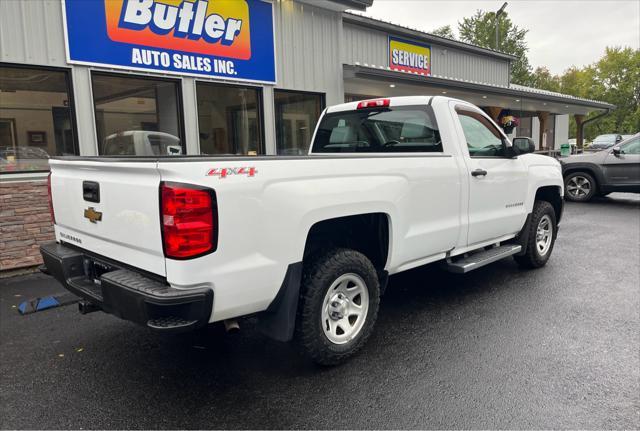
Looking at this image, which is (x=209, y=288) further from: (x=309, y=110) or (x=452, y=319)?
(x=309, y=110)

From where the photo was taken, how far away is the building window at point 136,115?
6.81 m

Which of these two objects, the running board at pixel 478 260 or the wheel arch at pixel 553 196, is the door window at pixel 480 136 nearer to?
the running board at pixel 478 260

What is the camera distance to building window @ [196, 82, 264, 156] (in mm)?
8012

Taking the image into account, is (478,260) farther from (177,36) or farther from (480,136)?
(177,36)

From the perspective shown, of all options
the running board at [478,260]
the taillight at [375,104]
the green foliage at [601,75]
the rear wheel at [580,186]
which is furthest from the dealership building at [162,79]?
the green foliage at [601,75]

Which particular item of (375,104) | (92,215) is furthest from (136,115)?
(92,215)

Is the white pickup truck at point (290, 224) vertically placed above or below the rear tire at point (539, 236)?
above

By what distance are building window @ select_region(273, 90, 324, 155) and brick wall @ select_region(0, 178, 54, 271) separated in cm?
438

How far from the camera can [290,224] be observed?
2881mm

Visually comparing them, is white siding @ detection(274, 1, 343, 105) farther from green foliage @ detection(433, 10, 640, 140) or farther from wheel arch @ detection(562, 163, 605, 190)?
green foliage @ detection(433, 10, 640, 140)

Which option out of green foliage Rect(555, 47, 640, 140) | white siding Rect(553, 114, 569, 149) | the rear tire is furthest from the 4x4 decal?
green foliage Rect(555, 47, 640, 140)

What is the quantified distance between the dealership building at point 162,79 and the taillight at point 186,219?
4653 mm

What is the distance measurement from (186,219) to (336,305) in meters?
1.38

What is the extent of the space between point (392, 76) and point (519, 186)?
5734mm
